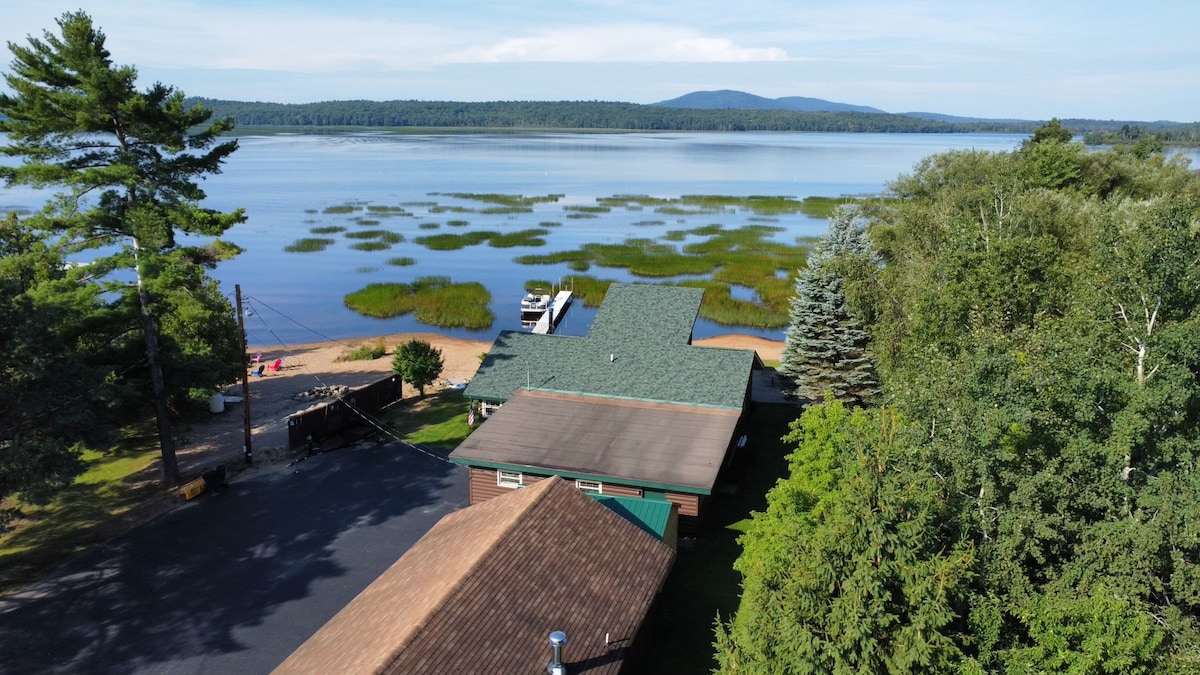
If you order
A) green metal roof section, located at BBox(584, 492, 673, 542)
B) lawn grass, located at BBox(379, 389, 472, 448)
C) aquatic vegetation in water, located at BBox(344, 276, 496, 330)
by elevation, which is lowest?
lawn grass, located at BBox(379, 389, 472, 448)

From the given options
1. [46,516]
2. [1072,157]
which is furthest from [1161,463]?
[1072,157]

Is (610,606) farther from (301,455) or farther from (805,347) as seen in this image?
(805,347)

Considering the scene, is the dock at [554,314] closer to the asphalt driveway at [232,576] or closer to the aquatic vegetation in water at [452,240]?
Result: the asphalt driveway at [232,576]

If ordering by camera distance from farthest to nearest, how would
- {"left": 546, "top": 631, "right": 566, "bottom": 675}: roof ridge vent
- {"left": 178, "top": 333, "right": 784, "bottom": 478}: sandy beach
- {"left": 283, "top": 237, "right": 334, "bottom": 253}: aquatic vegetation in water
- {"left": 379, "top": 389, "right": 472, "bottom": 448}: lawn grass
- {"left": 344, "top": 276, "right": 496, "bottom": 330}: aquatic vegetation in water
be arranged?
{"left": 283, "top": 237, "right": 334, "bottom": 253}: aquatic vegetation in water, {"left": 344, "top": 276, "right": 496, "bottom": 330}: aquatic vegetation in water, {"left": 379, "top": 389, "right": 472, "bottom": 448}: lawn grass, {"left": 178, "top": 333, "right": 784, "bottom": 478}: sandy beach, {"left": 546, "top": 631, "right": 566, "bottom": 675}: roof ridge vent

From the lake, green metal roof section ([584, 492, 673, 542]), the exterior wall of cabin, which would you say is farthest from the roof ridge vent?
the lake

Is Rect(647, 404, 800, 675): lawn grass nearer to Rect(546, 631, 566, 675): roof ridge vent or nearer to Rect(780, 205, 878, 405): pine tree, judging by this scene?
Rect(780, 205, 878, 405): pine tree

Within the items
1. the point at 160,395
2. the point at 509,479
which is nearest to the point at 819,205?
the point at 509,479

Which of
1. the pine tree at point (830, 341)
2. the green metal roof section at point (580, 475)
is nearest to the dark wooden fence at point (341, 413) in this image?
the green metal roof section at point (580, 475)
